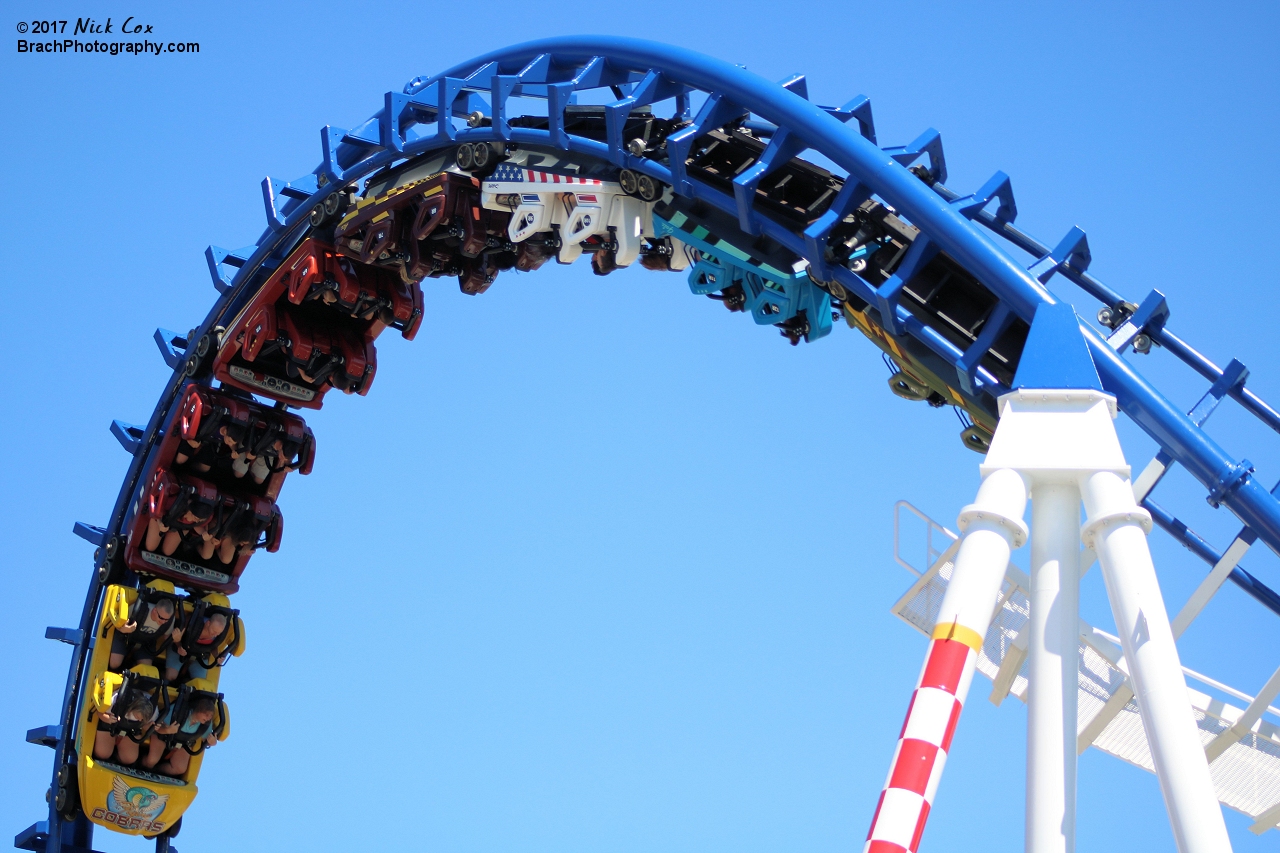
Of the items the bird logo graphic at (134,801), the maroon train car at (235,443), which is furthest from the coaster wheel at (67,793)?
the maroon train car at (235,443)

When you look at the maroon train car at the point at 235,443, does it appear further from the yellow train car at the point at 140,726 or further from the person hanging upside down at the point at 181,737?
the person hanging upside down at the point at 181,737

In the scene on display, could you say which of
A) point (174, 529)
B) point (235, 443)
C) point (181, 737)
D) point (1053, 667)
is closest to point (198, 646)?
point (181, 737)

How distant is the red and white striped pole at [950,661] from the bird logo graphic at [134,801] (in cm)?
1274

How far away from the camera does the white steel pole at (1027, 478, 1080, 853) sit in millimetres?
8523

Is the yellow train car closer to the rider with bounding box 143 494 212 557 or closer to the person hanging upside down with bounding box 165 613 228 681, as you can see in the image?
the person hanging upside down with bounding box 165 613 228 681

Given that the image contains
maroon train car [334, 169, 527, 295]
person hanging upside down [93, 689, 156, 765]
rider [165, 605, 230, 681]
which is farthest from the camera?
rider [165, 605, 230, 681]

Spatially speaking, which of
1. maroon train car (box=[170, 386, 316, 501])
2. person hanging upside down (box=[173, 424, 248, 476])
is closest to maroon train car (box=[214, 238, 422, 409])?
maroon train car (box=[170, 386, 316, 501])

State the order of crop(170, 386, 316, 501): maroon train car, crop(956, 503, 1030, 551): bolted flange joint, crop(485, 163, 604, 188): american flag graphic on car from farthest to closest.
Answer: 1. crop(170, 386, 316, 501): maroon train car
2. crop(485, 163, 604, 188): american flag graphic on car
3. crop(956, 503, 1030, 551): bolted flange joint

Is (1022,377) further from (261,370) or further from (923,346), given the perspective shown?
(261,370)

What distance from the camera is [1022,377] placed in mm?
9672

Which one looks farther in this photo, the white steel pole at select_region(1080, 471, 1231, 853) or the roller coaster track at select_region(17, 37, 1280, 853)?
the roller coaster track at select_region(17, 37, 1280, 853)

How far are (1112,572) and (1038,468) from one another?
72 cm

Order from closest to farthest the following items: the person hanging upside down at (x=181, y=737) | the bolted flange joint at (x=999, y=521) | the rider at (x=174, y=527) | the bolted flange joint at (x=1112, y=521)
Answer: the bolted flange joint at (x=1112, y=521), the bolted flange joint at (x=999, y=521), the rider at (x=174, y=527), the person hanging upside down at (x=181, y=737)

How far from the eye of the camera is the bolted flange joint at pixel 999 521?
29.7 feet
